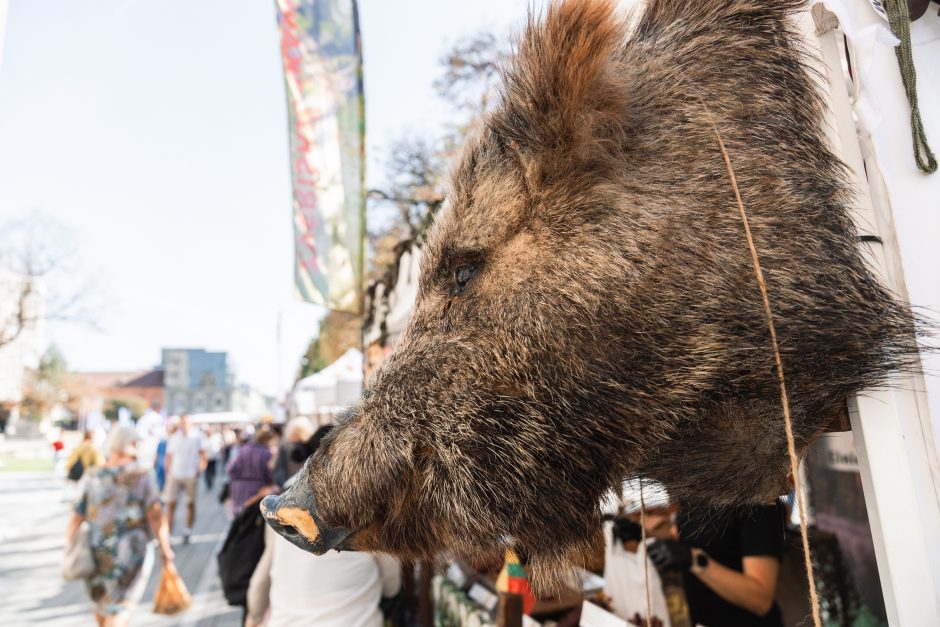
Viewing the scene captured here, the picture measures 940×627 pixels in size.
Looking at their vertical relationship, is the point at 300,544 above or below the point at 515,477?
below

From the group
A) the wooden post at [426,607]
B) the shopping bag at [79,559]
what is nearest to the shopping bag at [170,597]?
the shopping bag at [79,559]

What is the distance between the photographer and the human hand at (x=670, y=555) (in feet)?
8.65

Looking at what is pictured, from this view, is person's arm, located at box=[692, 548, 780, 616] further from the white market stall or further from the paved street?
the white market stall

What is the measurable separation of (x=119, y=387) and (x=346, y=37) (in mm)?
104230

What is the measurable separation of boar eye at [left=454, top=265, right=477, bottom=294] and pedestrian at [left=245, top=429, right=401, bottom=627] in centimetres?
199

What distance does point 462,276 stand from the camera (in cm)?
147

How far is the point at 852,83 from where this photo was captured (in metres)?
1.25

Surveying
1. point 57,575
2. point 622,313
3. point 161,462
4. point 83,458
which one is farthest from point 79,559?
point 161,462

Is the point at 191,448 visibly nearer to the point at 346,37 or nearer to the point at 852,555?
the point at 346,37

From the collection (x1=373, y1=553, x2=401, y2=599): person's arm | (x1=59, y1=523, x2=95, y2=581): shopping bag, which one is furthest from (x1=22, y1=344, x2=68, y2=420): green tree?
(x1=373, y1=553, x2=401, y2=599): person's arm

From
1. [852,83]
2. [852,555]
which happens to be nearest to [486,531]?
[852,83]

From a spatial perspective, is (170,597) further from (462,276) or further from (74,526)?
(462,276)

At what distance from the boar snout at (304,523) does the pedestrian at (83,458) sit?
5701mm

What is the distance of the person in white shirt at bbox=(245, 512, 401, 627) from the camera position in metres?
3.08
